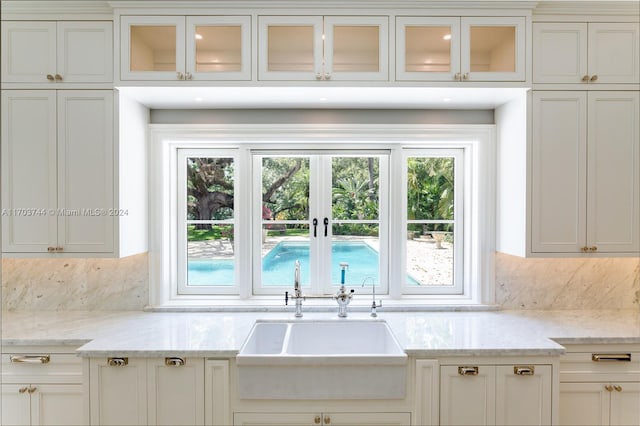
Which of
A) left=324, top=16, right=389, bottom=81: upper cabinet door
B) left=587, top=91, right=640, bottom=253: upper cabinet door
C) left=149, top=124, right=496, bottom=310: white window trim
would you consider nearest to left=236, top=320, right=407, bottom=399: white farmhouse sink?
left=149, top=124, right=496, bottom=310: white window trim

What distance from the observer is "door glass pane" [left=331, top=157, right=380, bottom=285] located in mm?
2842

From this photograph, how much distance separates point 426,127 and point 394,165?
32 cm

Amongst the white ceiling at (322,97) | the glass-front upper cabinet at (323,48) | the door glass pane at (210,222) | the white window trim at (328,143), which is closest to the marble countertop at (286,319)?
the white window trim at (328,143)

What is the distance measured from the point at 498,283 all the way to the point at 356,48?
1.76 metres

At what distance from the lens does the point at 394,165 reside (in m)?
2.77

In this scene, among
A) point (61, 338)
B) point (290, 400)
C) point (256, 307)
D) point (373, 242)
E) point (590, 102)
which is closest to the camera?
point (290, 400)

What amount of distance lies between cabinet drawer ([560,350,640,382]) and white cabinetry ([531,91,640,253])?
1.87 feet

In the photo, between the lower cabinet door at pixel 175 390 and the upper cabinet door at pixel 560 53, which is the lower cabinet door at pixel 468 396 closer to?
the lower cabinet door at pixel 175 390

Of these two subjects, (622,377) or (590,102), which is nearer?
(622,377)

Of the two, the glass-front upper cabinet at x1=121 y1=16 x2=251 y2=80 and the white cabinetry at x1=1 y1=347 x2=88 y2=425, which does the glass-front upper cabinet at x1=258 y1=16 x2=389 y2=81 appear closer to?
the glass-front upper cabinet at x1=121 y1=16 x2=251 y2=80

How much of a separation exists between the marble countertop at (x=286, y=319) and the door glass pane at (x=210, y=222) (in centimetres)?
34

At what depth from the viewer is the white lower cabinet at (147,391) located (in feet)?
6.68

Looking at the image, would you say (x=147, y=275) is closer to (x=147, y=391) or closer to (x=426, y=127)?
(x=147, y=391)

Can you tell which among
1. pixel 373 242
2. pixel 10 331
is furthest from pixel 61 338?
pixel 373 242
